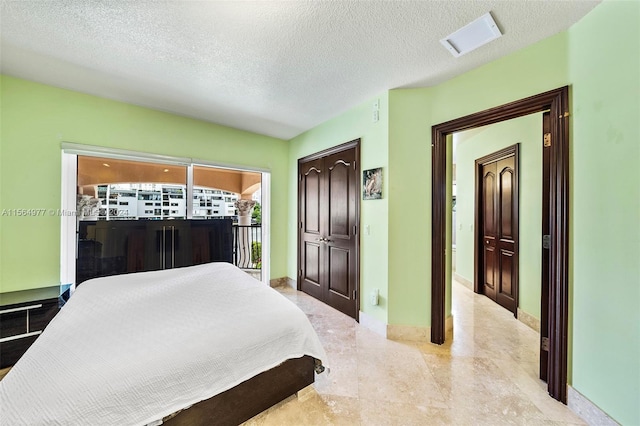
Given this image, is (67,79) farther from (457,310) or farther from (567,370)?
(457,310)

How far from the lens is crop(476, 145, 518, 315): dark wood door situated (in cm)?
311

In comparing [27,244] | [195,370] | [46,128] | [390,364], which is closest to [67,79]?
[46,128]

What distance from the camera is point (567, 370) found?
162 cm

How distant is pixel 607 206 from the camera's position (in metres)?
1.41

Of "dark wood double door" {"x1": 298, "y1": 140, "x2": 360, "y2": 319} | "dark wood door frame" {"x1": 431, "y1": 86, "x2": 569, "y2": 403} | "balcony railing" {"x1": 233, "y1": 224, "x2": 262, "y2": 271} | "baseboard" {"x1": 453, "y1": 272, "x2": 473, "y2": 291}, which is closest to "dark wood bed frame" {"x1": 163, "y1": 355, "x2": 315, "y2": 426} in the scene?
"dark wood double door" {"x1": 298, "y1": 140, "x2": 360, "y2": 319}

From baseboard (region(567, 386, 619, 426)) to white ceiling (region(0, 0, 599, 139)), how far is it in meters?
2.40

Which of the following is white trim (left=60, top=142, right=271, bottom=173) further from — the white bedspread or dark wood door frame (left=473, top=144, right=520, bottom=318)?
dark wood door frame (left=473, top=144, right=520, bottom=318)

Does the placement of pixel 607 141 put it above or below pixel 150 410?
above

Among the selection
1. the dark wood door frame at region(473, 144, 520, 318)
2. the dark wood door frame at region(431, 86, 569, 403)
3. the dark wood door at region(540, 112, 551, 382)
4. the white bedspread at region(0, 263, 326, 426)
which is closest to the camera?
the white bedspread at region(0, 263, 326, 426)

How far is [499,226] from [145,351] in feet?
13.3

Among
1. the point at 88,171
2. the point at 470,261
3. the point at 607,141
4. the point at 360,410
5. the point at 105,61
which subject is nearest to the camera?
the point at 607,141

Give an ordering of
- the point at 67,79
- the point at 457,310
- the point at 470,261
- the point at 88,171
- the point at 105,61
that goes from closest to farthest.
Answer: the point at 105,61 < the point at 67,79 < the point at 88,171 < the point at 457,310 < the point at 470,261

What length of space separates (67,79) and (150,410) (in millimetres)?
2917

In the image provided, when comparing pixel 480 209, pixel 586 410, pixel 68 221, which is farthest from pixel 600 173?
pixel 68 221
